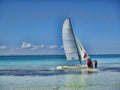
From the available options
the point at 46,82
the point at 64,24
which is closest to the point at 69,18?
the point at 64,24

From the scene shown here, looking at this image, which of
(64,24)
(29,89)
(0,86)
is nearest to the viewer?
(29,89)

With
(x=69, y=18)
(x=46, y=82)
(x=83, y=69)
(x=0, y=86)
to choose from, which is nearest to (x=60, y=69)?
(x=83, y=69)

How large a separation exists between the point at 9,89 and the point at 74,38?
325 inches

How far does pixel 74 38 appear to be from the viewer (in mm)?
17781

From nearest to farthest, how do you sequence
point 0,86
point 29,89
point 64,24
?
point 29,89
point 0,86
point 64,24

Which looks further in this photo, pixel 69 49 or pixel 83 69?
pixel 69 49

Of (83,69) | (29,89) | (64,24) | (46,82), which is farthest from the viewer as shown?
(64,24)

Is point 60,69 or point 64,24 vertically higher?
point 64,24

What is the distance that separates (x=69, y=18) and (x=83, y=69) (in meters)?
2.18

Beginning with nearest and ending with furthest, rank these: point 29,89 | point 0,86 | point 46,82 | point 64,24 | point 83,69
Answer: point 29,89, point 0,86, point 46,82, point 83,69, point 64,24

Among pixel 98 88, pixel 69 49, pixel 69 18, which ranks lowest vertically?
pixel 98 88

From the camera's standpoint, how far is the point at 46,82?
37.8ft

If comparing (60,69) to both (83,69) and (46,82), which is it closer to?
(83,69)

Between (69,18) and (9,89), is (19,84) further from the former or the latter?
(69,18)
